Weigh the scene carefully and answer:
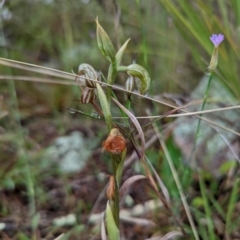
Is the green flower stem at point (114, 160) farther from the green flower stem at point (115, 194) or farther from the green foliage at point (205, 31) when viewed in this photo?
the green foliage at point (205, 31)

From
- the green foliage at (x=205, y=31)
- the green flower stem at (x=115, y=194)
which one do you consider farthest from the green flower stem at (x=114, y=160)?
the green foliage at (x=205, y=31)

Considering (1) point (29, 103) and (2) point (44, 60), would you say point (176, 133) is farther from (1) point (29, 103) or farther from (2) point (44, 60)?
(2) point (44, 60)

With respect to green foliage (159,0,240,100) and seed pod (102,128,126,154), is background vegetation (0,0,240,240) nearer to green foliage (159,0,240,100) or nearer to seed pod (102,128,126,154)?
green foliage (159,0,240,100)

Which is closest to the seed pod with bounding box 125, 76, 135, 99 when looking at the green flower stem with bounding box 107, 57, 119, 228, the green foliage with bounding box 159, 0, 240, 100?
the green flower stem with bounding box 107, 57, 119, 228

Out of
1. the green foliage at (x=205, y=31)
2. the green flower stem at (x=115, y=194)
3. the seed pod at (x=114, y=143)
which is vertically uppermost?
the green foliage at (x=205, y=31)

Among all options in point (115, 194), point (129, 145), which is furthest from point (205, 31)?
point (115, 194)

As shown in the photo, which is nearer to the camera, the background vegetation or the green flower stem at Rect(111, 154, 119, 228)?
the green flower stem at Rect(111, 154, 119, 228)

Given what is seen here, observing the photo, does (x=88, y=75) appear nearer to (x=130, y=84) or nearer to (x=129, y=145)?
(x=130, y=84)
